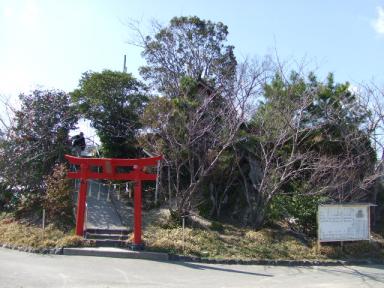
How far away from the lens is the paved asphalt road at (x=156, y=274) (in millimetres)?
10438

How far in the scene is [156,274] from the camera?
A: 11.6m

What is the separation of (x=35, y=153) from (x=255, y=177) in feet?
29.9

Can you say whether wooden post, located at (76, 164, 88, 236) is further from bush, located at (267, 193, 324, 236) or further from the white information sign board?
the white information sign board

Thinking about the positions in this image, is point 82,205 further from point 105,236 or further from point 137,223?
point 137,223

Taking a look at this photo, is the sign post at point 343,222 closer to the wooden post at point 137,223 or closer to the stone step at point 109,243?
the wooden post at point 137,223

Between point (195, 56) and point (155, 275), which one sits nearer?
point (155, 275)

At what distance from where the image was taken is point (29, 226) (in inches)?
659

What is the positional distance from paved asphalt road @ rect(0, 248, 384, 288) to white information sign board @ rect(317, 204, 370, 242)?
1.75m

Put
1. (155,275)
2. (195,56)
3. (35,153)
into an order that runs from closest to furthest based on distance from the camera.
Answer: (155,275), (35,153), (195,56)

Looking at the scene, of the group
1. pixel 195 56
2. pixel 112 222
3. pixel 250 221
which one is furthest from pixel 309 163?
pixel 195 56

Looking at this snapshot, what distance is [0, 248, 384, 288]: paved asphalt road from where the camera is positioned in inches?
411

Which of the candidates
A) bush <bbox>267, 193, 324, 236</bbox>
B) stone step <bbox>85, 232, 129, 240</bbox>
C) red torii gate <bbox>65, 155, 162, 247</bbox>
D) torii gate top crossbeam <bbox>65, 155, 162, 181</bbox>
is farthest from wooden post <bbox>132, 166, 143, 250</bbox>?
bush <bbox>267, 193, 324, 236</bbox>

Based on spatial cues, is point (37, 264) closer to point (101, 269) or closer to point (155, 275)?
point (101, 269)

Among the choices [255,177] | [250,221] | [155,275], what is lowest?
[155,275]
